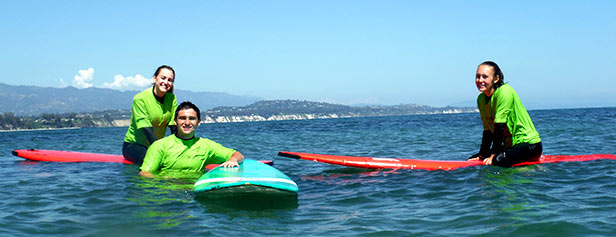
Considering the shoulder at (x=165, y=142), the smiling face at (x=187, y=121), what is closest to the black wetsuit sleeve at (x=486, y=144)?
the smiling face at (x=187, y=121)

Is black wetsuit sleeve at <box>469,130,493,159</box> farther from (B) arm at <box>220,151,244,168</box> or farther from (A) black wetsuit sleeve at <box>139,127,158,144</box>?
(A) black wetsuit sleeve at <box>139,127,158,144</box>

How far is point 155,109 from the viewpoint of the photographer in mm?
9047

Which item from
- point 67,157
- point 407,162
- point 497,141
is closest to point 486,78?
point 497,141

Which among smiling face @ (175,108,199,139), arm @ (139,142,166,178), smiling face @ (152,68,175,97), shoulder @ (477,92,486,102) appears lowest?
arm @ (139,142,166,178)

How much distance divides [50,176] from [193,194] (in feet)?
14.5

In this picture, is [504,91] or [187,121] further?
[504,91]

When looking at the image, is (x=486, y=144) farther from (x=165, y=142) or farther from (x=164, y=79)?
(x=164, y=79)

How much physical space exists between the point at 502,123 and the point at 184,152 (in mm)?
5081

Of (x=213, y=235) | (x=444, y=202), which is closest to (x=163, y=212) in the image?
(x=213, y=235)

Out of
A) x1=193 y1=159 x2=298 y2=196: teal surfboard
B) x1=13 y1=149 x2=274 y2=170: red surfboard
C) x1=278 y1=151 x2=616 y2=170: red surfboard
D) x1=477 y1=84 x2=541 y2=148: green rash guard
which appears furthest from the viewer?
x1=13 y1=149 x2=274 y2=170: red surfboard

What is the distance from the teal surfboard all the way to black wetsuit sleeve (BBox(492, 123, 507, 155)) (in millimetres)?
3889

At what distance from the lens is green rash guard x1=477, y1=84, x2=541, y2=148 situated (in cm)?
832

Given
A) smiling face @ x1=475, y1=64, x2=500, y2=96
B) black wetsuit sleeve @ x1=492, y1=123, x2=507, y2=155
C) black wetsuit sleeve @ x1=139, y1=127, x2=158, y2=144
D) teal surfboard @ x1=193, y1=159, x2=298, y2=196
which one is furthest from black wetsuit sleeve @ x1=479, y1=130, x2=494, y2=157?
black wetsuit sleeve @ x1=139, y1=127, x2=158, y2=144

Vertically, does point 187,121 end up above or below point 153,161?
above
